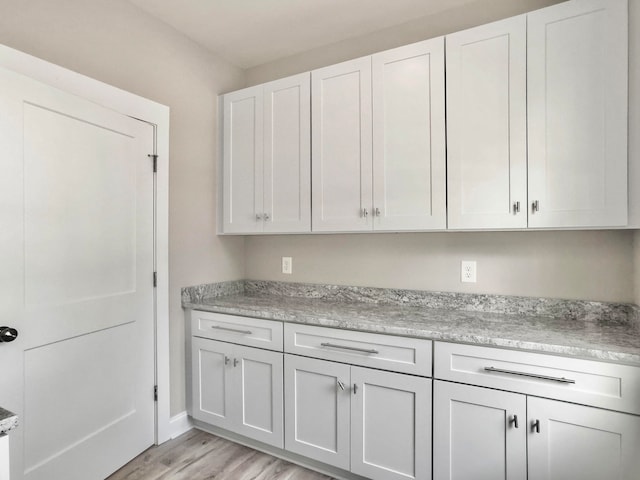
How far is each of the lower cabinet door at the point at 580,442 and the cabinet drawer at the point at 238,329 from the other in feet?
4.09

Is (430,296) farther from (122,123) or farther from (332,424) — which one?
(122,123)

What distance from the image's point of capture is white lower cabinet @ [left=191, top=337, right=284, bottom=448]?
2.06 meters

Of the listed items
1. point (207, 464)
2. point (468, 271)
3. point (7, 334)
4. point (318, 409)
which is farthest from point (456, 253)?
point (7, 334)

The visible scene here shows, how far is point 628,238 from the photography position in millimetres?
1768

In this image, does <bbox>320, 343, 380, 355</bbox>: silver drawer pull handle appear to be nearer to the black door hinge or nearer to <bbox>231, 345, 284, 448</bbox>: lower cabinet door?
<bbox>231, 345, 284, 448</bbox>: lower cabinet door

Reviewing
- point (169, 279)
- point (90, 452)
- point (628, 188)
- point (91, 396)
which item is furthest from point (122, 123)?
point (628, 188)

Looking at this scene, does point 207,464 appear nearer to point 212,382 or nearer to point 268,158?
point 212,382

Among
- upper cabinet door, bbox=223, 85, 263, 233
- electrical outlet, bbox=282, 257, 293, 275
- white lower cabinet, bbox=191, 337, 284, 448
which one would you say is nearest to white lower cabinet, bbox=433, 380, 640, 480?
white lower cabinet, bbox=191, 337, 284, 448

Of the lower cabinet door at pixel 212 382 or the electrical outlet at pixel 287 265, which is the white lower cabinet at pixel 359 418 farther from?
the electrical outlet at pixel 287 265

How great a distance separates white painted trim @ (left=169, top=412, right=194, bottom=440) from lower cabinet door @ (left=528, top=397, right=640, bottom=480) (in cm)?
195

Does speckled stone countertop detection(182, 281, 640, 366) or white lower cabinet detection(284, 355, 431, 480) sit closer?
speckled stone countertop detection(182, 281, 640, 366)

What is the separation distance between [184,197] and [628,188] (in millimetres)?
2317

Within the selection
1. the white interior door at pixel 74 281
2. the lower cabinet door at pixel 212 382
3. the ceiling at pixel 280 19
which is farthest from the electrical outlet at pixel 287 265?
the ceiling at pixel 280 19

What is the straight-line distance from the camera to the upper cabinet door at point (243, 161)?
7.98 ft
